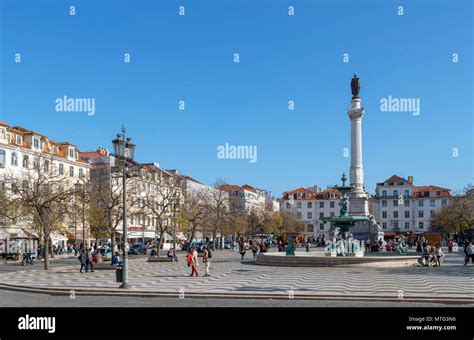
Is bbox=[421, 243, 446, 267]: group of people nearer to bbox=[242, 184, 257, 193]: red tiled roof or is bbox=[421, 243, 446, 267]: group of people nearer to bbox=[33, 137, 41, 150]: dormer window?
bbox=[33, 137, 41, 150]: dormer window

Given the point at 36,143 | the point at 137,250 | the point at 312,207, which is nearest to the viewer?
the point at 137,250

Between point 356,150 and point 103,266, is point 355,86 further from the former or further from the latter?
point 103,266

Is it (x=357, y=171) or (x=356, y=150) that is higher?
(x=356, y=150)

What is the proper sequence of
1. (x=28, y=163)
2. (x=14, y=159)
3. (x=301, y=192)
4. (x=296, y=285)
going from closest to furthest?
(x=296, y=285), (x=28, y=163), (x=14, y=159), (x=301, y=192)

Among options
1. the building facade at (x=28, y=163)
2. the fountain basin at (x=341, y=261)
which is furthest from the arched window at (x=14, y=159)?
the fountain basin at (x=341, y=261)

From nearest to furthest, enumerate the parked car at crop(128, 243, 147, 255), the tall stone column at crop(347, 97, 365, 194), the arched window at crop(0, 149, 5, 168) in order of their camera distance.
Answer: the arched window at crop(0, 149, 5, 168), the parked car at crop(128, 243, 147, 255), the tall stone column at crop(347, 97, 365, 194)

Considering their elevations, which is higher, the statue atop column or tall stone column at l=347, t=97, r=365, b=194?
the statue atop column

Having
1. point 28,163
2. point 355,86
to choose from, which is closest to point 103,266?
point 28,163

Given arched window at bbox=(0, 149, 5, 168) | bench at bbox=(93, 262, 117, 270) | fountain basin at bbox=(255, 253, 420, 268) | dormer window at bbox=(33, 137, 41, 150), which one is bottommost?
bench at bbox=(93, 262, 117, 270)

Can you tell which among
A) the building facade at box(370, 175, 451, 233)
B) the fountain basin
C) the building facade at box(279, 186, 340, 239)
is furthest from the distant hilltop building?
the fountain basin

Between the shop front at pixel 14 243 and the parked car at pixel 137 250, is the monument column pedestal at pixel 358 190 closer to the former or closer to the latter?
the parked car at pixel 137 250
